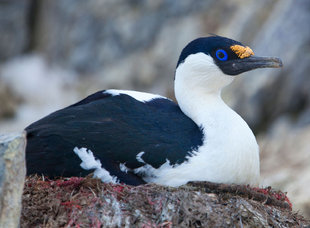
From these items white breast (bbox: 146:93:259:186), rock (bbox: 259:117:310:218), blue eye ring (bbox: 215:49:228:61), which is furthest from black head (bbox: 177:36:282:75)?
rock (bbox: 259:117:310:218)

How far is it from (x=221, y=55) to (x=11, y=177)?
2729 millimetres

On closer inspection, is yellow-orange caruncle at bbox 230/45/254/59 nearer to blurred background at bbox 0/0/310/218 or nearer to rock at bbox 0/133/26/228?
rock at bbox 0/133/26/228

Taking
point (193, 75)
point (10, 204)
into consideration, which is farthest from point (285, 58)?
point (10, 204)

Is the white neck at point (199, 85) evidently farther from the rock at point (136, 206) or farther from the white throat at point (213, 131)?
the rock at point (136, 206)

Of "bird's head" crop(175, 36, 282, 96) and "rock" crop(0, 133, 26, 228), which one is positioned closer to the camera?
"rock" crop(0, 133, 26, 228)

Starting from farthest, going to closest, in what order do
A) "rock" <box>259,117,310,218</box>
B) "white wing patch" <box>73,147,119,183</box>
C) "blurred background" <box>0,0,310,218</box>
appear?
"blurred background" <box>0,0,310,218</box> < "rock" <box>259,117,310,218</box> < "white wing patch" <box>73,147,119,183</box>

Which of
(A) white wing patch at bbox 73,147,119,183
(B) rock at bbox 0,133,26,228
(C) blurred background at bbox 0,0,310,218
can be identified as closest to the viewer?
(B) rock at bbox 0,133,26,228

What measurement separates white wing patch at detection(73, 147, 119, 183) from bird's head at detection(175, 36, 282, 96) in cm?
127

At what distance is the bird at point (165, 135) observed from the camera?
221 inches

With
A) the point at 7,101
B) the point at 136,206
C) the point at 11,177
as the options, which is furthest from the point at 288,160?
the point at 7,101

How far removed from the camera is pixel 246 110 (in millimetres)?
12367

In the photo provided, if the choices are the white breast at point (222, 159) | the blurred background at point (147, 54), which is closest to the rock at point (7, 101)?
the blurred background at point (147, 54)

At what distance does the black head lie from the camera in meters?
6.26

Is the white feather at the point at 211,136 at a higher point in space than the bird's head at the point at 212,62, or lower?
lower
